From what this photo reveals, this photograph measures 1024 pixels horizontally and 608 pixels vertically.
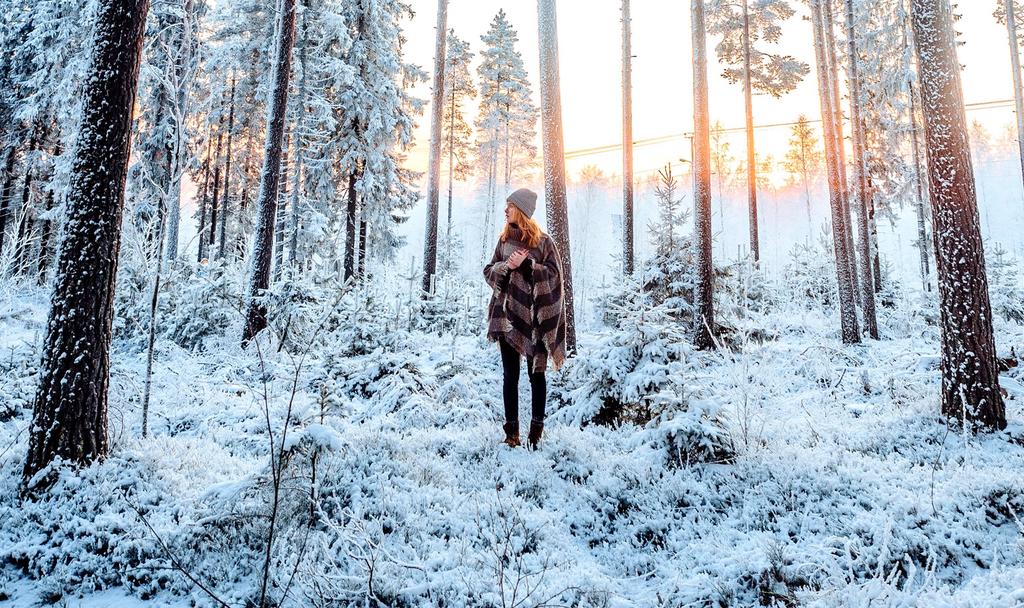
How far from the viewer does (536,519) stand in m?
3.36

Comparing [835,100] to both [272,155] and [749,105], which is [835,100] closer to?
[749,105]

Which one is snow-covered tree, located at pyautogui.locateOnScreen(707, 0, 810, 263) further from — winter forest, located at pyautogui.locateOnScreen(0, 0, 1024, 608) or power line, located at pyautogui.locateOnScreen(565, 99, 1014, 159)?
winter forest, located at pyautogui.locateOnScreen(0, 0, 1024, 608)

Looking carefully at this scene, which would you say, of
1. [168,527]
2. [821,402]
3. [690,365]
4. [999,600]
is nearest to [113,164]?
[168,527]

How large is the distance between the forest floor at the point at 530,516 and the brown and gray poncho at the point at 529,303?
3.11 feet

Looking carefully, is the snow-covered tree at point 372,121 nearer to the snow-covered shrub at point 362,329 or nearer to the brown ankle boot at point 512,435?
the snow-covered shrub at point 362,329

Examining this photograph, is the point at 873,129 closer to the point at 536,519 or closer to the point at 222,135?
the point at 536,519

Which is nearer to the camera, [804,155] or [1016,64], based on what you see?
[1016,64]

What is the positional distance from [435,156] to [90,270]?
12814mm

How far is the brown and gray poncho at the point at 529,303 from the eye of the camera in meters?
4.54

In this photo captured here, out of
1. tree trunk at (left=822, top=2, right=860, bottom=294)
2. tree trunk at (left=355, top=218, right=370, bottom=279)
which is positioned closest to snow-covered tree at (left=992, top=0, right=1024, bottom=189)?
tree trunk at (left=822, top=2, right=860, bottom=294)

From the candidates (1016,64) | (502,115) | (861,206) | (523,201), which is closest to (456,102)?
(502,115)

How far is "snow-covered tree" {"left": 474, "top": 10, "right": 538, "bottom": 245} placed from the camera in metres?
30.4

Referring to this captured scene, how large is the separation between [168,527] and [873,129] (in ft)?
89.4

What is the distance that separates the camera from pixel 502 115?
3123 centimetres
